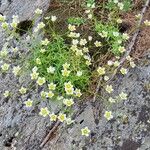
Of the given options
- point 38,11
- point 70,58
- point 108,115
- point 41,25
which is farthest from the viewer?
point 38,11

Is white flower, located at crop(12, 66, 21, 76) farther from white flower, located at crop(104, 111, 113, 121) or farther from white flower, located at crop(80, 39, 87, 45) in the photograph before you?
white flower, located at crop(104, 111, 113, 121)

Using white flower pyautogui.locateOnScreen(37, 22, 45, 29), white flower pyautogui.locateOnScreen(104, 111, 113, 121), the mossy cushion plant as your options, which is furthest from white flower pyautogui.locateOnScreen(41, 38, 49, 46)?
white flower pyautogui.locateOnScreen(104, 111, 113, 121)

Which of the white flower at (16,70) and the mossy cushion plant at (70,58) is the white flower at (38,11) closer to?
the mossy cushion plant at (70,58)

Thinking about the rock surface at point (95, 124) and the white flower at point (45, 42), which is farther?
the white flower at point (45, 42)

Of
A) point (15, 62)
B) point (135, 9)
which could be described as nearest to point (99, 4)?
point (135, 9)

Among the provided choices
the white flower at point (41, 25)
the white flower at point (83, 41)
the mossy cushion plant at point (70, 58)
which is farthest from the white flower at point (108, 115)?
the white flower at point (41, 25)

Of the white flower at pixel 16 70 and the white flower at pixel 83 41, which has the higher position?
the white flower at pixel 16 70

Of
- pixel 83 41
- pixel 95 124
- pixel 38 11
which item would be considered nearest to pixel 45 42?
pixel 83 41

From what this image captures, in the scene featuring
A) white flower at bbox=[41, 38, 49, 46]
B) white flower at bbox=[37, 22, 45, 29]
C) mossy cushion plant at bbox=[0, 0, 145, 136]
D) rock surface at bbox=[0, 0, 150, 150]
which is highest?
white flower at bbox=[37, 22, 45, 29]

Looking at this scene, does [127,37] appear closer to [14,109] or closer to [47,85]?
[47,85]

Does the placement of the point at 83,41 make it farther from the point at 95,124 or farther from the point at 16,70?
the point at 95,124


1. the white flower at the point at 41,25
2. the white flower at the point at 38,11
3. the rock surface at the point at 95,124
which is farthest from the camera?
the white flower at the point at 38,11
